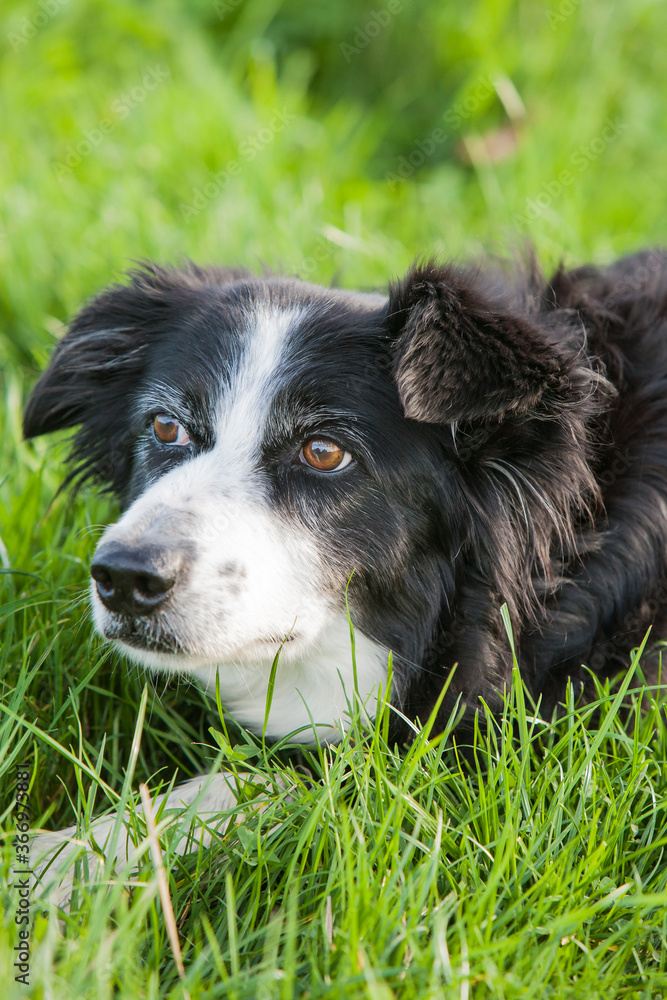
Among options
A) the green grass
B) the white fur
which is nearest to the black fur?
the green grass

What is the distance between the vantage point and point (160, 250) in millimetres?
4473

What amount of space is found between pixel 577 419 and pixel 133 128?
4323 mm

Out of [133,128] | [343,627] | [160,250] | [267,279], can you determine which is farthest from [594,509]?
[133,128]

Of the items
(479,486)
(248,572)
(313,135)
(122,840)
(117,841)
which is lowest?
(122,840)

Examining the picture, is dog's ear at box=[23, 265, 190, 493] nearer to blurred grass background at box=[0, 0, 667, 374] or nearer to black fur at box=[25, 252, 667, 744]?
black fur at box=[25, 252, 667, 744]

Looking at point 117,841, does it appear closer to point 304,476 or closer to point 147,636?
point 147,636

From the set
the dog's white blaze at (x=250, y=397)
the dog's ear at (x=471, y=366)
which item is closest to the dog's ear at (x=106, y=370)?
the dog's white blaze at (x=250, y=397)

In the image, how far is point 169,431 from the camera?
2.43 metres

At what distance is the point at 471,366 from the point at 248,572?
71 cm

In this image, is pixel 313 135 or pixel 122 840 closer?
pixel 122 840

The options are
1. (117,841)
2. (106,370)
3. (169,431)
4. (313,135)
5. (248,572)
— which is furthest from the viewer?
(313,135)

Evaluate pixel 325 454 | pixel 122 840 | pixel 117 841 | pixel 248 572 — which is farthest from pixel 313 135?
pixel 117 841

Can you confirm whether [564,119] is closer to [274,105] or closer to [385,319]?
[274,105]

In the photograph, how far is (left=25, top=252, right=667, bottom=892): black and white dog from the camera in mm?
2027
